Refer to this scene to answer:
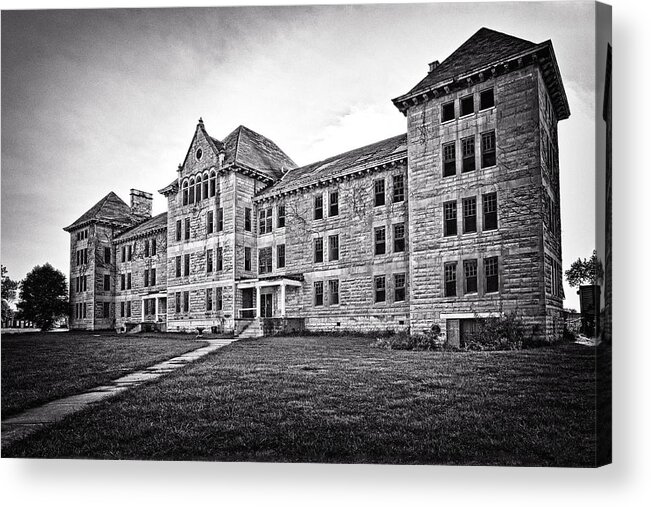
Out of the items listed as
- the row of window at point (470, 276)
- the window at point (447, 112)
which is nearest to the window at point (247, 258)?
the row of window at point (470, 276)

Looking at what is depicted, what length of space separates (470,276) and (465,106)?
2333 millimetres

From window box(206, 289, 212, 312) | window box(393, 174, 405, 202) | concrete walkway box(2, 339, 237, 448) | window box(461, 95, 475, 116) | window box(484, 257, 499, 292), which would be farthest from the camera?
window box(206, 289, 212, 312)

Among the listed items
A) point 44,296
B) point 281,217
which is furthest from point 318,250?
point 44,296

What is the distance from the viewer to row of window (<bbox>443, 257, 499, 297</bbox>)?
716cm

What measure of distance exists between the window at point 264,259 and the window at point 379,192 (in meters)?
1.90

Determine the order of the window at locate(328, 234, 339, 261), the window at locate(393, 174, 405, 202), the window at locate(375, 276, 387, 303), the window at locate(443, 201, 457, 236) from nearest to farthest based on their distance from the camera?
the window at locate(443, 201, 457, 236), the window at locate(375, 276, 387, 303), the window at locate(393, 174, 405, 202), the window at locate(328, 234, 339, 261)

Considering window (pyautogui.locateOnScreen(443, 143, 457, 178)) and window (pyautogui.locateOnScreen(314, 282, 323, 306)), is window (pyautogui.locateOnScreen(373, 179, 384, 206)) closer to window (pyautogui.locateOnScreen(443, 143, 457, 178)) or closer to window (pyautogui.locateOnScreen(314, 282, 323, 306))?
window (pyautogui.locateOnScreen(443, 143, 457, 178))

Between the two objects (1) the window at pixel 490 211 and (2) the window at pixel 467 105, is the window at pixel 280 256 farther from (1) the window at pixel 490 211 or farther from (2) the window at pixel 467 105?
(2) the window at pixel 467 105

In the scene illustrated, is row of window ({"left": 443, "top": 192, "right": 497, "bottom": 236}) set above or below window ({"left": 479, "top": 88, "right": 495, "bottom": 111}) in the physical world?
below

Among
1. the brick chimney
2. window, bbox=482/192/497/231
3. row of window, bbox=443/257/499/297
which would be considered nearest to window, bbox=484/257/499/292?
row of window, bbox=443/257/499/297

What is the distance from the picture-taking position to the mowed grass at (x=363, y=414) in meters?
6.54

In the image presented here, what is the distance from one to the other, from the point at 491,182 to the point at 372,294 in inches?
90.8

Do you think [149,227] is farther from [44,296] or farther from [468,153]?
[468,153]

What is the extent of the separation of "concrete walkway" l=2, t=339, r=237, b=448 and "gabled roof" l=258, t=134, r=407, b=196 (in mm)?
3167
